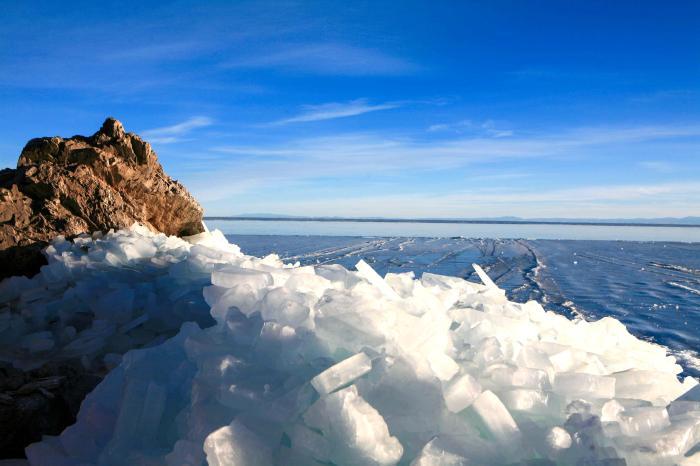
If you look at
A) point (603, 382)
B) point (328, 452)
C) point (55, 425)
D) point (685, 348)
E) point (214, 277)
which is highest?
point (214, 277)

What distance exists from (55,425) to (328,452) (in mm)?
1305

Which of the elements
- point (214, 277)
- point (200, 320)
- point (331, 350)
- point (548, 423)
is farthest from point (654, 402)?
point (200, 320)

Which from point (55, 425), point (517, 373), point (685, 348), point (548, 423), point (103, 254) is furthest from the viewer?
point (685, 348)

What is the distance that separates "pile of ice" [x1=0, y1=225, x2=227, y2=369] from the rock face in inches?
20.8

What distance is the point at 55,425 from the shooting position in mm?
2078

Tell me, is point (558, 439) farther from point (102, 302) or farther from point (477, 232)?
point (477, 232)

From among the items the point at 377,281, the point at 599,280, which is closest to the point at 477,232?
the point at 599,280

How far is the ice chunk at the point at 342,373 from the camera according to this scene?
5.18ft

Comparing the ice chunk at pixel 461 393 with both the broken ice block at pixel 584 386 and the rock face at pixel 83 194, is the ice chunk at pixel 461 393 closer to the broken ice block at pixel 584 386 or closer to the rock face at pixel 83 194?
the broken ice block at pixel 584 386

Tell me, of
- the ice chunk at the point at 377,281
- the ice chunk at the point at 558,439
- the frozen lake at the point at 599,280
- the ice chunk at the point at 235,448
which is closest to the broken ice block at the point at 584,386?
the ice chunk at the point at 558,439

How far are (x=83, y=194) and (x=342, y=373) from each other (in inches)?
162

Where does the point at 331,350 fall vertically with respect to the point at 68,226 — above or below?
below

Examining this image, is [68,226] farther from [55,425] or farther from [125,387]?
[125,387]

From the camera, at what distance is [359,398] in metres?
1.54
